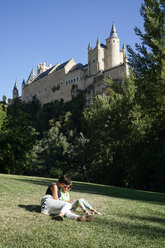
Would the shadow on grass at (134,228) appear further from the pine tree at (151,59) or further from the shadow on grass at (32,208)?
the pine tree at (151,59)

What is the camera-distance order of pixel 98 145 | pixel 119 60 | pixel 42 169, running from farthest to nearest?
1. pixel 119 60
2. pixel 42 169
3. pixel 98 145

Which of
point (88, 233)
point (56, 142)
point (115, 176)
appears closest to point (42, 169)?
point (56, 142)

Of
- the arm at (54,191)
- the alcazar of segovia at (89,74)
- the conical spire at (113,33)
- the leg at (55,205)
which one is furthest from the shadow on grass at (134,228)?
the conical spire at (113,33)

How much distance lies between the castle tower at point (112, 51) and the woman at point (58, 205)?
67.2m

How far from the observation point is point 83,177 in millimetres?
37969

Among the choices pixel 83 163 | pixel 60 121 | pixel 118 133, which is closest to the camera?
pixel 118 133

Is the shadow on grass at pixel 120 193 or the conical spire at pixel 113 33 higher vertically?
the conical spire at pixel 113 33

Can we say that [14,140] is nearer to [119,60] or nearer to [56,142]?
[56,142]

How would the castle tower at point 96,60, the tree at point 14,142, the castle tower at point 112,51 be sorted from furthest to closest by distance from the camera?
the castle tower at point 112,51 < the castle tower at point 96,60 < the tree at point 14,142

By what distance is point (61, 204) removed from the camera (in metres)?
5.64

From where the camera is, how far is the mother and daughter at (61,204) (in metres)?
5.32

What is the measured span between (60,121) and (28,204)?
194 feet

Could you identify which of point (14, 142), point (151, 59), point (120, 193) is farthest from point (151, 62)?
point (14, 142)

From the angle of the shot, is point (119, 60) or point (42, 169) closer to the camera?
point (42, 169)
